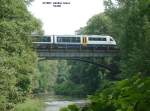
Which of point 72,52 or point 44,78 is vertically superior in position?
point 72,52

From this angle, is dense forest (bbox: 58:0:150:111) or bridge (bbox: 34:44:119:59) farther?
bridge (bbox: 34:44:119:59)

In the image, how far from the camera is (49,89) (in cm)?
14125

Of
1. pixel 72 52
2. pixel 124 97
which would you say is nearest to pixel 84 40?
pixel 72 52

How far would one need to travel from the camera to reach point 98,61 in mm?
81562

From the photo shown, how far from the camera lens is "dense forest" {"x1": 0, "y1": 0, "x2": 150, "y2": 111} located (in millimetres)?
4371

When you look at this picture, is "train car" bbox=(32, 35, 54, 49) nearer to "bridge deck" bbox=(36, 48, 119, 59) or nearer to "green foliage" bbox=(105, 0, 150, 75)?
"bridge deck" bbox=(36, 48, 119, 59)

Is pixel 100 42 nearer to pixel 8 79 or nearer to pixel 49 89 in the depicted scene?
pixel 8 79

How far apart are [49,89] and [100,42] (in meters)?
63.5

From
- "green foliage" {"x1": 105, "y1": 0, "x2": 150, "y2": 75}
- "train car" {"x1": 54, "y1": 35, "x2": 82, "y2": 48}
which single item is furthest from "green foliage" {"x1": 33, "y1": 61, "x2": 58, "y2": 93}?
"green foliage" {"x1": 105, "y1": 0, "x2": 150, "y2": 75}

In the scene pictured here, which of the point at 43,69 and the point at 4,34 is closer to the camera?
the point at 4,34

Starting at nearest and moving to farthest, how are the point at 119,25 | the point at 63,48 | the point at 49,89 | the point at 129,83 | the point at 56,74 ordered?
the point at 129,83 → the point at 119,25 → the point at 63,48 → the point at 49,89 → the point at 56,74

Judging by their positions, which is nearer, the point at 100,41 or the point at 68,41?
the point at 68,41

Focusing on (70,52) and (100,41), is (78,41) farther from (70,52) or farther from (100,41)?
(70,52)

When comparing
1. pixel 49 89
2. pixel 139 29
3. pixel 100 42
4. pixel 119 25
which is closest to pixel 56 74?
pixel 49 89
